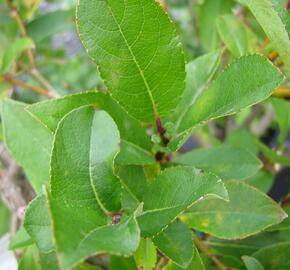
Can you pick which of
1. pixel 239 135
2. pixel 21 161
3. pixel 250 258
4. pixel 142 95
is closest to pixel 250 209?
pixel 250 258

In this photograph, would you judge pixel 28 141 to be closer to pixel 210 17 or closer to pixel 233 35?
pixel 233 35

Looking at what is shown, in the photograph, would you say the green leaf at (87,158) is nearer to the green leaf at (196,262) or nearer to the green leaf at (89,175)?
the green leaf at (89,175)

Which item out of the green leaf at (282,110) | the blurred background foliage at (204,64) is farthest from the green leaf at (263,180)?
the green leaf at (282,110)

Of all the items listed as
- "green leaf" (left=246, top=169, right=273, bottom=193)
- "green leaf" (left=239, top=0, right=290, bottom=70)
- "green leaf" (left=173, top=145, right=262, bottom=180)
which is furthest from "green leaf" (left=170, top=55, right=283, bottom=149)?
"green leaf" (left=246, top=169, right=273, bottom=193)

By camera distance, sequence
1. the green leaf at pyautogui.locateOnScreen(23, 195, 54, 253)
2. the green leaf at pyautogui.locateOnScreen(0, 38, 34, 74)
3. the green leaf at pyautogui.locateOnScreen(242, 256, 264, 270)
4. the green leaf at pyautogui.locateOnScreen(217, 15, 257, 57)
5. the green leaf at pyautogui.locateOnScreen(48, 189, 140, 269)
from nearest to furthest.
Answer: the green leaf at pyautogui.locateOnScreen(48, 189, 140, 269) → the green leaf at pyautogui.locateOnScreen(23, 195, 54, 253) → the green leaf at pyautogui.locateOnScreen(242, 256, 264, 270) → the green leaf at pyautogui.locateOnScreen(217, 15, 257, 57) → the green leaf at pyautogui.locateOnScreen(0, 38, 34, 74)

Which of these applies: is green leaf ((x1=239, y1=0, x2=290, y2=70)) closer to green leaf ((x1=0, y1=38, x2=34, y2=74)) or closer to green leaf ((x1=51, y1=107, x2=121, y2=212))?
green leaf ((x1=51, y1=107, x2=121, y2=212))

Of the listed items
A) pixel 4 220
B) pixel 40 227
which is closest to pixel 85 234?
pixel 40 227
